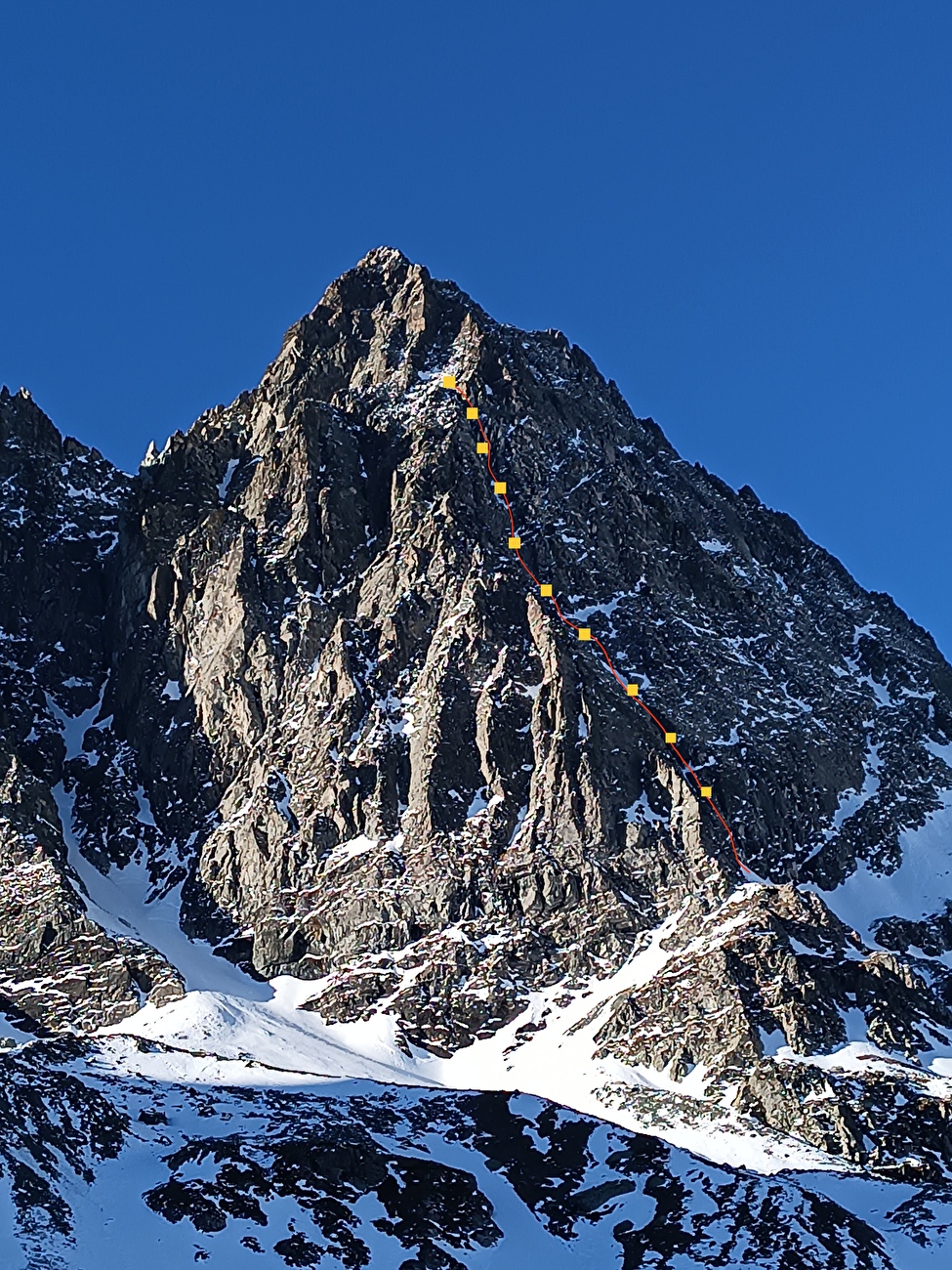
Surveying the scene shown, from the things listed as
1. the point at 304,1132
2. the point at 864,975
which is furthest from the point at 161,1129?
the point at 864,975

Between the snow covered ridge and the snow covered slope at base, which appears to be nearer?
the snow covered ridge

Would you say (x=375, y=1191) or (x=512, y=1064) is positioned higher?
(x=512, y=1064)

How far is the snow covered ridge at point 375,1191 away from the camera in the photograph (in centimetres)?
13650

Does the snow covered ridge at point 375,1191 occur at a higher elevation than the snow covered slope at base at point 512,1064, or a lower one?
lower

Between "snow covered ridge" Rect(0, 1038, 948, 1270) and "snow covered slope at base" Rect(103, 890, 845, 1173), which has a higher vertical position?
"snow covered slope at base" Rect(103, 890, 845, 1173)

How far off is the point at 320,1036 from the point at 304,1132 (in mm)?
40691

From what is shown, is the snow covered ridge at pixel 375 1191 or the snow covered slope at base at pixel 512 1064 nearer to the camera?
the snow covered ridge at pixel 375 1191

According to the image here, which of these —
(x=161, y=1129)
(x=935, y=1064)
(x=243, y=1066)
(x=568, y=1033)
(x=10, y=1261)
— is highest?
(x=935, y=1064)

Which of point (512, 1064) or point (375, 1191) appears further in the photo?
point (512, 1064)

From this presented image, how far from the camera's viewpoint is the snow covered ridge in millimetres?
136500

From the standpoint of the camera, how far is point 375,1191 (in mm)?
148500

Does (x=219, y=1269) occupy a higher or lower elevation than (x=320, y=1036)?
lower

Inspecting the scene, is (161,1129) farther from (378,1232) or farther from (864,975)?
(864,975)

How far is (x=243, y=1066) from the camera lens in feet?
594
